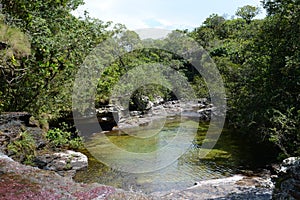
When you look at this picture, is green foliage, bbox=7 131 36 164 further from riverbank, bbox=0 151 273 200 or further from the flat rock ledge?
the flat rock ledge

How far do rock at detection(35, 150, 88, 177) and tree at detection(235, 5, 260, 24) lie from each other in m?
42.5

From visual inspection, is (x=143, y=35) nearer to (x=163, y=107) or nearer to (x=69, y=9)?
(x=163, y=107)

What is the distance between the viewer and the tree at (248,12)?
156ft

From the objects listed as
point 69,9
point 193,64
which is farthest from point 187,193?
point 193,64

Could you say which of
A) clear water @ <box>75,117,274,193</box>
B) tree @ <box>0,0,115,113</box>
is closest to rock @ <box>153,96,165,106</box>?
clear water @ <box>75,117,274,193</box>

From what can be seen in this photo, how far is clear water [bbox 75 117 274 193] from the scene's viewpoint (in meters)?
11.4

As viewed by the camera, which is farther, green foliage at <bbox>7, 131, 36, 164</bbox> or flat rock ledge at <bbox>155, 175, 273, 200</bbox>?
flat rock ledge at <bbox>155, 175, 273, 200</bbox>

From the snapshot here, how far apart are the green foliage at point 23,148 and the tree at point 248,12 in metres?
44.6

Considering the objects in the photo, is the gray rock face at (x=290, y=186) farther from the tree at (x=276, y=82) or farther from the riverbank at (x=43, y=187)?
the tree at (x=276, y=82)

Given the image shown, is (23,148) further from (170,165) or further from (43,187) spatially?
(170,165)

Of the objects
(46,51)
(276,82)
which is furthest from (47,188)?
(276,82)

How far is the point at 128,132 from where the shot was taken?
67.7 ft

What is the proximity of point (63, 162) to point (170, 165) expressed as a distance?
181 inches

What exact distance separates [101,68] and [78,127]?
13.3 feet
